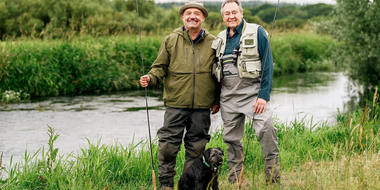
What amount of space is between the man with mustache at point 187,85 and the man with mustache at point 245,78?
16 centimetres

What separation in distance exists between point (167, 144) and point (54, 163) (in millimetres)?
1245

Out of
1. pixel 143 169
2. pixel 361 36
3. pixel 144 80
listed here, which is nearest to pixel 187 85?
pixel 144 80

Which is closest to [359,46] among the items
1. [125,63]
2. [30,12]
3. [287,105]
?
[287,105]

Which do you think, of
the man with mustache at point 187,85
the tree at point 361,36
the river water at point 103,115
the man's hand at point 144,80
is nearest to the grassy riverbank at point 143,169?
the man with mustache at point 187,85

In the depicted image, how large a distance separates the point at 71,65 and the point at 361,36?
26.3ft

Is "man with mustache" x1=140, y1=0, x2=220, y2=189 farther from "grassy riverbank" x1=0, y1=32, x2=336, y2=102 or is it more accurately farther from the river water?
"grassy riverbank" x1=0, y1=32, x2=336, y2=102

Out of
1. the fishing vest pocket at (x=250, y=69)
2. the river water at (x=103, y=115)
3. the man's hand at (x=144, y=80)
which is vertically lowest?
the river water at (x=103, y=115)

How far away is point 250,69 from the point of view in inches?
152

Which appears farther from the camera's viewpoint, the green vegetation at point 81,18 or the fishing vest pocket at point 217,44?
the green vegetation at point 81,18

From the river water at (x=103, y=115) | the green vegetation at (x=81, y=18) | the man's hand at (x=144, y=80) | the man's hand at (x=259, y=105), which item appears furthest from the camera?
the green vegetation at (x=81, y=18)

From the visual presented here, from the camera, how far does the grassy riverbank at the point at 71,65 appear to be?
1080 cm

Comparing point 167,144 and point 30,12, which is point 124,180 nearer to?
point 167,144

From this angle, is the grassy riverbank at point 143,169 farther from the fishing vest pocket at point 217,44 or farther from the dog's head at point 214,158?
the fishing vest pocket at point 217,44

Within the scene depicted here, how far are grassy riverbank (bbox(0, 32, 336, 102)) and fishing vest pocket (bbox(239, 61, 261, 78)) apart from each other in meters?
8.28
